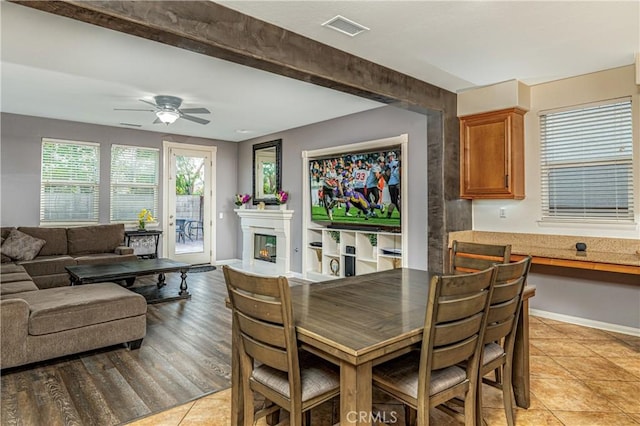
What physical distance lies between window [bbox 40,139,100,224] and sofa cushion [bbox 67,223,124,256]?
0.57m

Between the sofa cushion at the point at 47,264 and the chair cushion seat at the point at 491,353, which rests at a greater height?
the sofa cushion at the point at 47,264

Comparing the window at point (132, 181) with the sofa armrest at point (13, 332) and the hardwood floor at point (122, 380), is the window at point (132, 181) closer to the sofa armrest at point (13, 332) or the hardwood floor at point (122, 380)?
the hardwood floor at point (122, 380)

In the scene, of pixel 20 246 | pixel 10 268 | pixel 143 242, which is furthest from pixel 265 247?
pixel 10 268

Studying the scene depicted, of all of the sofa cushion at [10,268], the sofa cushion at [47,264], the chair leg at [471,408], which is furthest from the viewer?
the sofa cushion at [47,264]

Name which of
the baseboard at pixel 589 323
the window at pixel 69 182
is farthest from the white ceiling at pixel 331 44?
the baseboard at pixel 589 323

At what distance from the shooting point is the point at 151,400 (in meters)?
2.53

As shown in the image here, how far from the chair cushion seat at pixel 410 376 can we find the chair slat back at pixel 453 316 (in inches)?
5.4

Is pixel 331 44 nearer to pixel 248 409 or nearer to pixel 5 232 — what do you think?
pixel 248 409

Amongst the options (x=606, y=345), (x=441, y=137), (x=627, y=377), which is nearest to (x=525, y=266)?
(x=627, y=377)

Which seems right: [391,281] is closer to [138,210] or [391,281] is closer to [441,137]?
[441,137]

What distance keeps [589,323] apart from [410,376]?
3379 millimetres

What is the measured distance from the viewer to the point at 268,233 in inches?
286

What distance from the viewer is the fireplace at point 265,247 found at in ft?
23.9

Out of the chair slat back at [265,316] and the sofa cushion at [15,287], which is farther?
the sofa cushion at [15,287]
